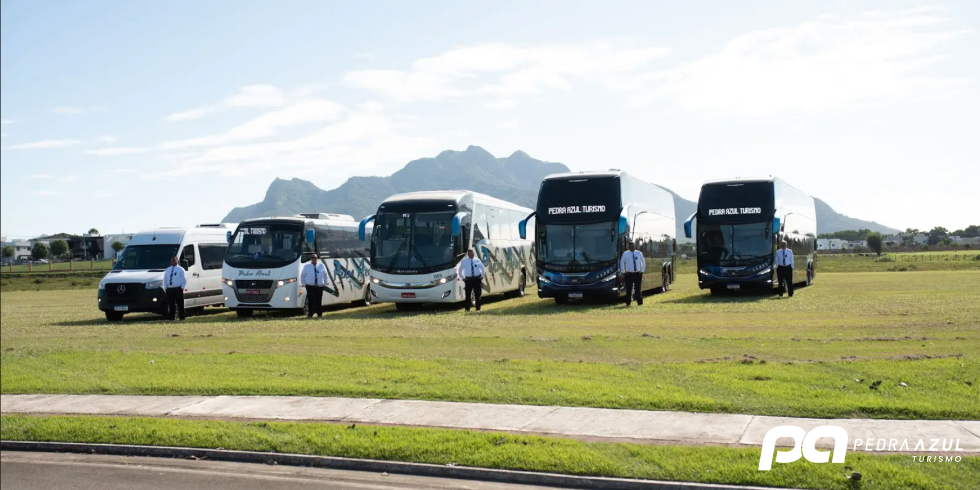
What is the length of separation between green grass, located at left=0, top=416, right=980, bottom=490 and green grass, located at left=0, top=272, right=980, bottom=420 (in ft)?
4.91

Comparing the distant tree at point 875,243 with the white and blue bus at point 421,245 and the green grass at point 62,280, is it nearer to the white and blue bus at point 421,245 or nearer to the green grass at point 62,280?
the green grass at point 62,280

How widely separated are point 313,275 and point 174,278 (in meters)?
4.05

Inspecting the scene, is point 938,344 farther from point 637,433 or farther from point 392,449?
point 392,449

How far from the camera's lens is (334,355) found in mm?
16297

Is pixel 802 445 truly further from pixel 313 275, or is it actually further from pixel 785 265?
pixel 785 265

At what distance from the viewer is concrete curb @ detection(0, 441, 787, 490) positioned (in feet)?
25.9

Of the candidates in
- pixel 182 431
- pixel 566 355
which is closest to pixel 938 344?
pixel 566 355

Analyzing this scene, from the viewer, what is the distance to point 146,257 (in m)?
28.3

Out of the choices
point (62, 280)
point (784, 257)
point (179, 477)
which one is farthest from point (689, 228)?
point (62, 280)

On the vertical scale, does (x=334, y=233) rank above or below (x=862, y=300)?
above

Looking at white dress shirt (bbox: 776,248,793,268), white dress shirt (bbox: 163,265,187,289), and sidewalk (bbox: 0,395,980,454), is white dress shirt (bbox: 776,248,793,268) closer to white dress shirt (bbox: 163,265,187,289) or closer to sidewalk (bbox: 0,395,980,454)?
white dress shirt (bbox: 163,265,187,289)

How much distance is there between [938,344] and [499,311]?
14189mm

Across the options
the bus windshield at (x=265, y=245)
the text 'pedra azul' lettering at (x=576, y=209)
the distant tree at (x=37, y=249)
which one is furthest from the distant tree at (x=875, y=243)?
the distant tree at (x=37, y=249)

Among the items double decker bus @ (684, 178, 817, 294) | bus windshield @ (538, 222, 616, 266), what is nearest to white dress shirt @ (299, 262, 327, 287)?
bus windshield @ (538, 222, 616, 266)
